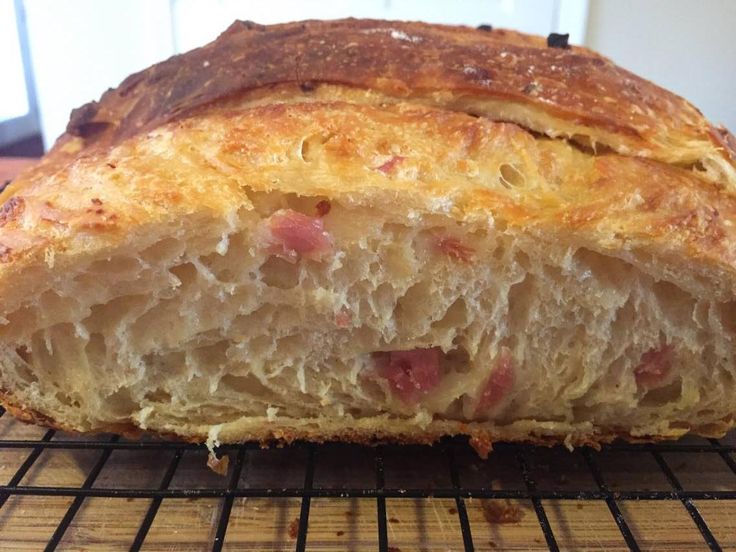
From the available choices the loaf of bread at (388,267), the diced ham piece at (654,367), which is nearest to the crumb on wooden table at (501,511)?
the loaf of bread at (388,267)

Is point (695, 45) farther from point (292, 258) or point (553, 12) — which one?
point (292, 258)

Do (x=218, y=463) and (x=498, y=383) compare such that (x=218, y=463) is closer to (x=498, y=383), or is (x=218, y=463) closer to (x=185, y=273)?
(x=185, y=273)

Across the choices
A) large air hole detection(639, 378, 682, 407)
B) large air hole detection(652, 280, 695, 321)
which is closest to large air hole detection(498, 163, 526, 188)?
large air hole detection(652, 280, 695, 321)

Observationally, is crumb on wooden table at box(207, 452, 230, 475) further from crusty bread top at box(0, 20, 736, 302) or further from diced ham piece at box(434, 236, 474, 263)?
diced ham piece at box(434, 236, 474, 263)

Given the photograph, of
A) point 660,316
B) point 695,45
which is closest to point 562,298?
point 660,316

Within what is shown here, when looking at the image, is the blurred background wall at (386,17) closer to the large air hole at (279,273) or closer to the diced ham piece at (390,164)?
the diced ham piece at (390,164)

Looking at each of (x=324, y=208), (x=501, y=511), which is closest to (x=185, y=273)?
(x=324, y=208)
